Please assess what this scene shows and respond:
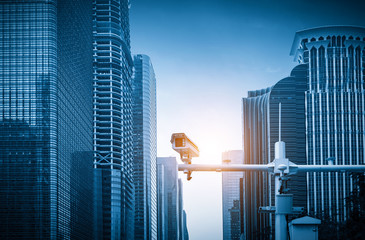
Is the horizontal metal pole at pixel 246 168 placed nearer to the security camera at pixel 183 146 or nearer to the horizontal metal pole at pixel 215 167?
the horizontal metal pole at pixel 215 167

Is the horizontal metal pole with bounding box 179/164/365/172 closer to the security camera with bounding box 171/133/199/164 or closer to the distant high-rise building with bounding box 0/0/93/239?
the security camera with bounding box 171/133/199/164

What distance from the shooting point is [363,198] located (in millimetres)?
23578

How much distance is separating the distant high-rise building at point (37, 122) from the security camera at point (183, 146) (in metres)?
117

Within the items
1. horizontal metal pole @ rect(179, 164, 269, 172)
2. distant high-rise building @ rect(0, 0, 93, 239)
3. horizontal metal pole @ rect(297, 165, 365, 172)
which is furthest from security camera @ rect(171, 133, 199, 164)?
distant high-rise building @ rect(0, 0, 93, 239)

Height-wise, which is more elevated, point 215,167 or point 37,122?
point 37,122

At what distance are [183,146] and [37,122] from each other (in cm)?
12037

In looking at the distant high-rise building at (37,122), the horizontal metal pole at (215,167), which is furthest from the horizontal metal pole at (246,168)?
the distant high-rise building at (37,122)

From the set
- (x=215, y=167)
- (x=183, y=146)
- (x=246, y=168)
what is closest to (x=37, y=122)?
(x=246, y=168)

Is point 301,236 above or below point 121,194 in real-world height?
above

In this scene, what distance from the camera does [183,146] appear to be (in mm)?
16391

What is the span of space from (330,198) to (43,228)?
367ft

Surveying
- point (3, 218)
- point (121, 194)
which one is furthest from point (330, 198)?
point (3, 218)

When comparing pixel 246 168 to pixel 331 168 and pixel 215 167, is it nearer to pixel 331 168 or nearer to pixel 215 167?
pixel 215 167

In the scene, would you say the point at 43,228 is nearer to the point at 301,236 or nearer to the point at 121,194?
the point at 121,194
